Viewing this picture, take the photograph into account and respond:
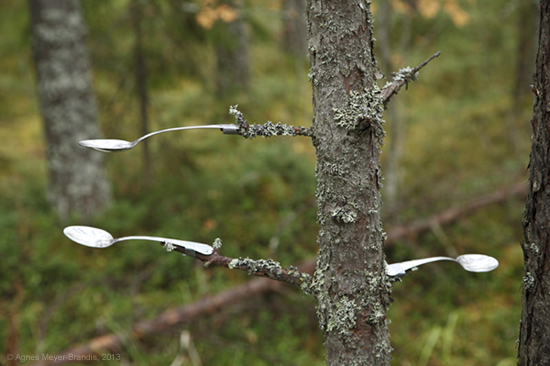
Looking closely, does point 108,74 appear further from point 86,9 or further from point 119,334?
point 119,334

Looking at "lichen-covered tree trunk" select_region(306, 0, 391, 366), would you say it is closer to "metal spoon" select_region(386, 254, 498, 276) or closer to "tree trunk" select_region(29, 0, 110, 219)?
"metal spoon" select_region(386, 254, 498, 276)

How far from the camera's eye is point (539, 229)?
148cm

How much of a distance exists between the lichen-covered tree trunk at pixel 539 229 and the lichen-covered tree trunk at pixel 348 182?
1.86 feet

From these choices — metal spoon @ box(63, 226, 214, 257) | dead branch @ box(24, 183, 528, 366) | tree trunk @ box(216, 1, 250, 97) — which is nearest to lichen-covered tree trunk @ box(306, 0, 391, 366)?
metal spoon @ box(63, 226, 214, 257)

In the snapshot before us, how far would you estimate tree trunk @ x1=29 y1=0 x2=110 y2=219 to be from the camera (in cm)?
538

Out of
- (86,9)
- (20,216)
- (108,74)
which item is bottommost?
(20,216)

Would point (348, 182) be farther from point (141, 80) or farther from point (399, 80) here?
point (141, 80)

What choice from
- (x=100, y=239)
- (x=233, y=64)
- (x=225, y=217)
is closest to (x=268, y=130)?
→ (x=100, y=239)

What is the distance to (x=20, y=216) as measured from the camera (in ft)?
19.2

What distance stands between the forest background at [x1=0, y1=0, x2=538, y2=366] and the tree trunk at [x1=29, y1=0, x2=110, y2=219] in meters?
0.38

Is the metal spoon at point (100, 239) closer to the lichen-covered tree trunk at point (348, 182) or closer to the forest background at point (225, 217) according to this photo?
the lichen-covered tree trunk at point (348, 182)

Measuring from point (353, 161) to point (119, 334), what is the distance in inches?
138

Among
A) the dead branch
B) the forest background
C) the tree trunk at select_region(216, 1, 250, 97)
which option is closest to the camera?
the dead branch

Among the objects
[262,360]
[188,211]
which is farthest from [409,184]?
[262,360]
